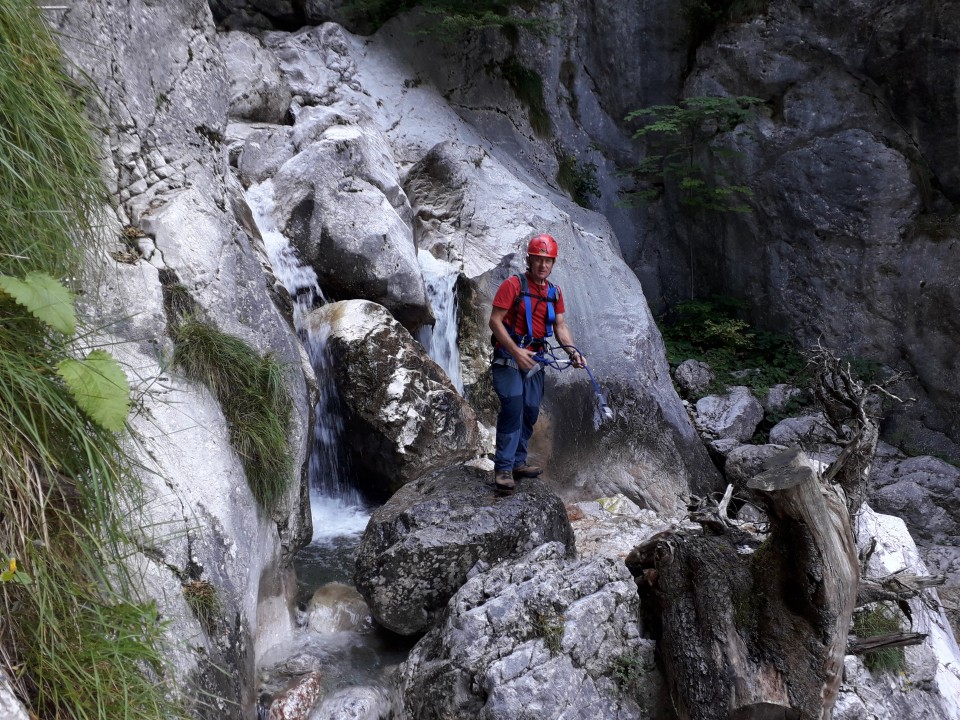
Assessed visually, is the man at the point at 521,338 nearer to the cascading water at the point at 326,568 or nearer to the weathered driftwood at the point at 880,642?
the cascading water at the point at 326,568

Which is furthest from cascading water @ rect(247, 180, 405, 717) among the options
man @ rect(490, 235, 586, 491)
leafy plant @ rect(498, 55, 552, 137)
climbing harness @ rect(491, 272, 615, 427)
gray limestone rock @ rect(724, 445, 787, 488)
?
leafy plant @ rect(498, 55, 552, 137)

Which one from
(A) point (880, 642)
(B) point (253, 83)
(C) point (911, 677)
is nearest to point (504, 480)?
(A) point (880, 642)

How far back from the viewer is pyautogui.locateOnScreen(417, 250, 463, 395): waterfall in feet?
25.3

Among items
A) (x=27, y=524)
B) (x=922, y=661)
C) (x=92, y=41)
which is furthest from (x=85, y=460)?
(x=922, y=661)

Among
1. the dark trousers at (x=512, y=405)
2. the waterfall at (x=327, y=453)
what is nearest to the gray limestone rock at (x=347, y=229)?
the waterfall at (x=327, y=453)

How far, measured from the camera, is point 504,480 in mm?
4938

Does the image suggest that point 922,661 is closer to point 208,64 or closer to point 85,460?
point 85,460

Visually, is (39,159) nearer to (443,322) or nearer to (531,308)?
(531,308)

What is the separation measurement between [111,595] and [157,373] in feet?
4.67

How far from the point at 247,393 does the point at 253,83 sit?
5658 millimetres

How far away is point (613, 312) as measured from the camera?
8688 mm

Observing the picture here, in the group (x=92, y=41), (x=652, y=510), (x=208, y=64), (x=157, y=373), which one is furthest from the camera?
(x=652, y=510)

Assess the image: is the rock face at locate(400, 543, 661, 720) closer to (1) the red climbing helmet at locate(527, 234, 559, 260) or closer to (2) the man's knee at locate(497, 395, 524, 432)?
(2) the man's knee at locate(497, 395, 524, 432)

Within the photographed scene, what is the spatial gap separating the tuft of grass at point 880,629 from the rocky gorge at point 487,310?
0.08 m
